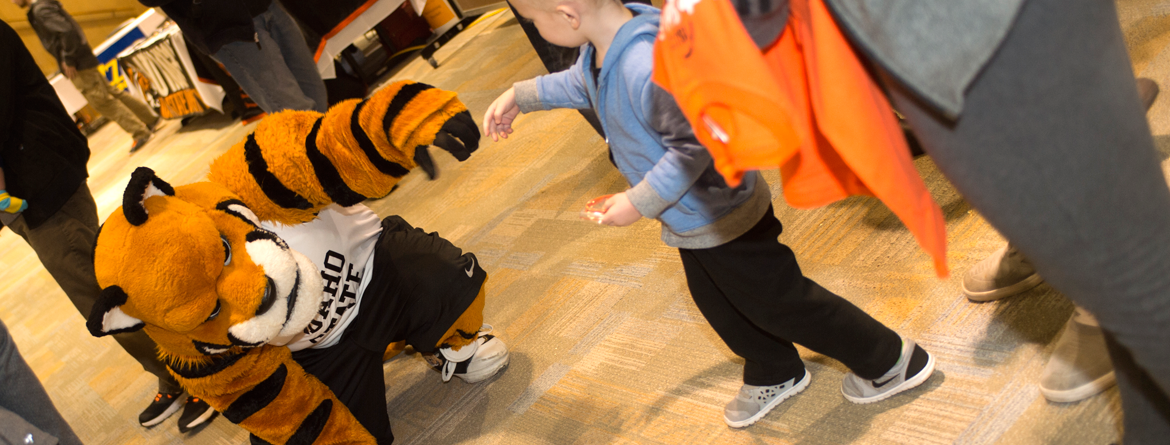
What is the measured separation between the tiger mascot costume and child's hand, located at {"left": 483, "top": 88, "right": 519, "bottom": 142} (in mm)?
128

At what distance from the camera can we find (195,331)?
1226 millimetres

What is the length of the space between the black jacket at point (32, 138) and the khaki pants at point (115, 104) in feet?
→ 13.9

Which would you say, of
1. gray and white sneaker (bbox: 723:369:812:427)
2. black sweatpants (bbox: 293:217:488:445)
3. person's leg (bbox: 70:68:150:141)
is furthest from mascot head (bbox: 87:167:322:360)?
person's leg (bbox: 70:68:150:141)

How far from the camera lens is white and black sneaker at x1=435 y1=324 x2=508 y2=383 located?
171 cm

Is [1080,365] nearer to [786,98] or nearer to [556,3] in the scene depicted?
[786,98]

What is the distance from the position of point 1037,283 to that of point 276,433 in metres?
1.49

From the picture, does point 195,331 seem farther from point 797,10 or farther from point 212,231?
point 797,10

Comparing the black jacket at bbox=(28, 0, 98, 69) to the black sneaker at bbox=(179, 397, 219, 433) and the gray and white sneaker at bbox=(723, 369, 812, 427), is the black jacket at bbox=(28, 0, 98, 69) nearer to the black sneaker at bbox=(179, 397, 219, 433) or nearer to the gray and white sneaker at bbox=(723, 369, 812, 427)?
the black sneaker at bbox=(179, 397, 219, 433)

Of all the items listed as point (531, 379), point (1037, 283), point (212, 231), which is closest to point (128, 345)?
point (212, 231)

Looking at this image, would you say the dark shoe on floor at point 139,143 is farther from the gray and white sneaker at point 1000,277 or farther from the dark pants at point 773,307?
the gray and white sneaker at point 1000,277

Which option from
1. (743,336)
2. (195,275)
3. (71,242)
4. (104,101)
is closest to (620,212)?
(743,336)

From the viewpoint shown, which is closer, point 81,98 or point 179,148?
point 179,148

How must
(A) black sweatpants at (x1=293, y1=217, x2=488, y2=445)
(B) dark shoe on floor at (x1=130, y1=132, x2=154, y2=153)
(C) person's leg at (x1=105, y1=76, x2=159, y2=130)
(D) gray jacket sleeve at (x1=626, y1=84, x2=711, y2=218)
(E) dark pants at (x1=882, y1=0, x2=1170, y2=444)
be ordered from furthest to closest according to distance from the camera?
(B) dark shoe on floor at (x1=130, y1=132, x2=154, y2=153) < (C) person's leg at (x1=105, y1=76, x2=159, y2=130) < (A) black sweatpants at (x1=293, y1=217, x2=488, y2=445) < (D) gray jacket sleeve at (x1=626, y1=84, x2=711, y2=218) < (E) dark pants at (x1=882, y1=0, x2=1170, y2=444)

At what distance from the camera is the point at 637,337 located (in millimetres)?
1569
